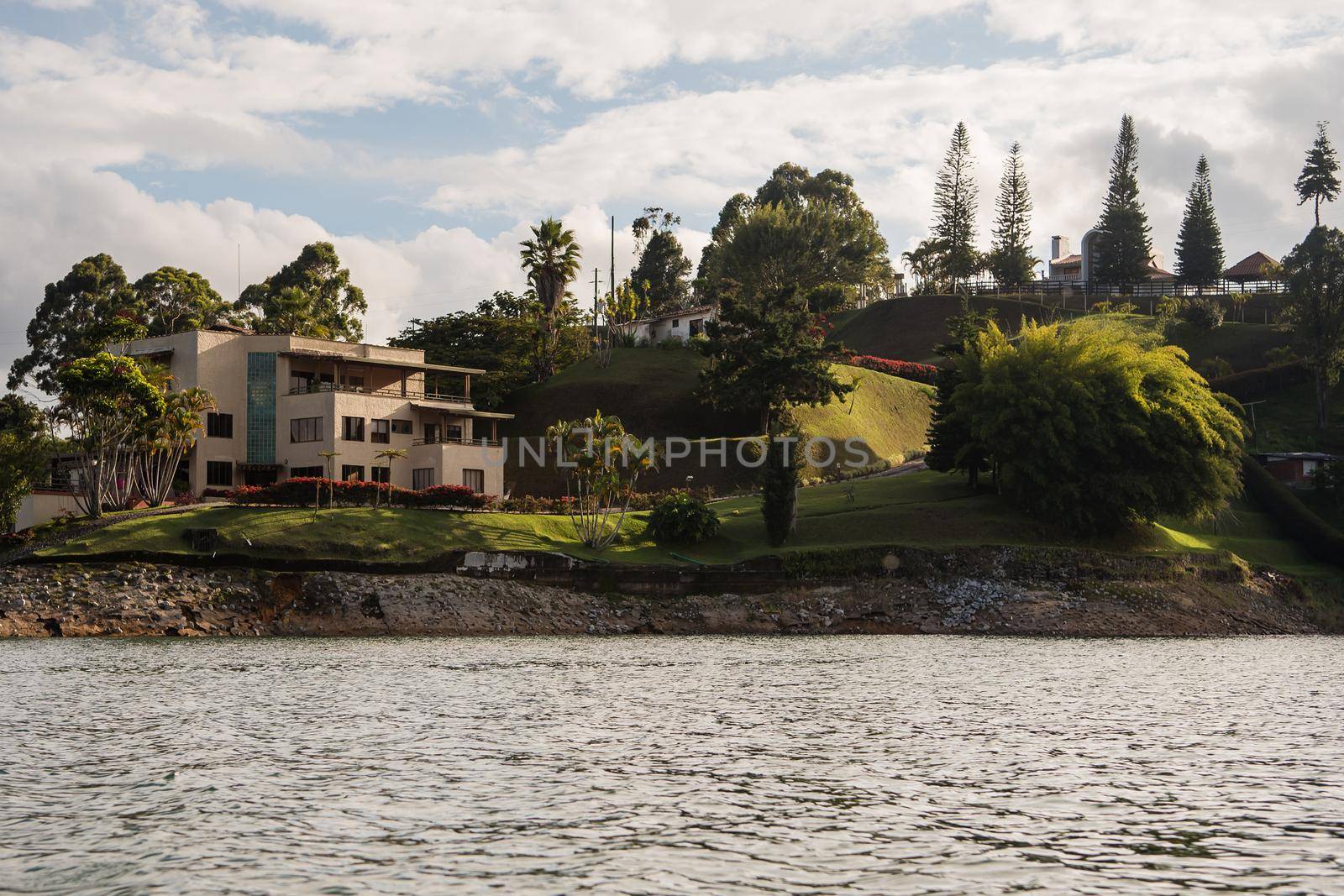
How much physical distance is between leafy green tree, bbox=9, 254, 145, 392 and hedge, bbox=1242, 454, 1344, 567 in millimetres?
91628

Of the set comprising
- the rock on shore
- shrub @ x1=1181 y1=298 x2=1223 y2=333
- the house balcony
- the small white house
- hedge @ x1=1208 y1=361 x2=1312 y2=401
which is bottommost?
the rock on shore

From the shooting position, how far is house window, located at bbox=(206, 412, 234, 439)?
234ft

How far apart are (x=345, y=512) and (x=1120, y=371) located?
4040cm

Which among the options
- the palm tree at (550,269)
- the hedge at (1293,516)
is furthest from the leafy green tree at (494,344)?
the hedge at (1293,516)

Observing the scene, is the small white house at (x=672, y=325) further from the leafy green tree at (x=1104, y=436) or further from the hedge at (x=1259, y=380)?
the leafy green tree at (x=1104, y=436)

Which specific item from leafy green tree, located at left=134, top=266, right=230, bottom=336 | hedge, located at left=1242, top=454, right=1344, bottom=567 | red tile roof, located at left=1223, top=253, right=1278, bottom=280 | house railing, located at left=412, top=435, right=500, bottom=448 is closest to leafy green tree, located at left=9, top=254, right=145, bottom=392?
leafy green tree, located at left=134, top=266, right=230, bottom=336

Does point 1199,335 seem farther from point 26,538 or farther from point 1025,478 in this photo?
point 26,538

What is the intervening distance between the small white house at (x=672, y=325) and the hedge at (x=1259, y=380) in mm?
45181

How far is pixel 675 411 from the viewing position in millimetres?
95062

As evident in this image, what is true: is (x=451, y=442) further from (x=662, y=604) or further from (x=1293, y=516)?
(x=1293, y=516)

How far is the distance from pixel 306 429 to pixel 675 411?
104 feet

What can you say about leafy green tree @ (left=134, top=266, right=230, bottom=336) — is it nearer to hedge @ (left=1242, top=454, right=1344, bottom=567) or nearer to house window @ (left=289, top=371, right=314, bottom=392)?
house window @ (left=289, top=371, right=314, bottom=392)

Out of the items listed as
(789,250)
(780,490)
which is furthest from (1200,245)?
(780,490)

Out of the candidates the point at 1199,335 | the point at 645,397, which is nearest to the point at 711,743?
the point at 645,397
